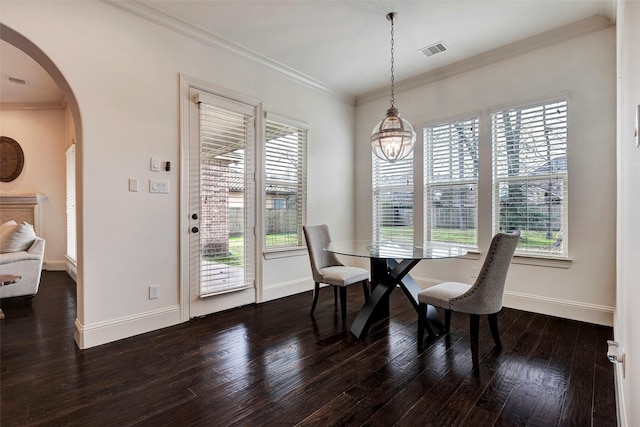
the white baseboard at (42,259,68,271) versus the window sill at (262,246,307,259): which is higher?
the window sill at (262,246,307,259)

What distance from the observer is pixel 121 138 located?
2.55 meters

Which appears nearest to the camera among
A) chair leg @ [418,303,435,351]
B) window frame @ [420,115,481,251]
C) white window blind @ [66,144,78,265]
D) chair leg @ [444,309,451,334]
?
chair leg @ [418,303,435,351]

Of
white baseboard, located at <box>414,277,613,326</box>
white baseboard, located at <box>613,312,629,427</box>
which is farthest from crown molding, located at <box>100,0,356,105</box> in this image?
white baseboard, located at <box>613,312,629,427</box>

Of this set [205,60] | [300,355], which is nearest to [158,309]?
[300,355]

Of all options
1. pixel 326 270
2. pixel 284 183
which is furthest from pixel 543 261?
pixel 284 183

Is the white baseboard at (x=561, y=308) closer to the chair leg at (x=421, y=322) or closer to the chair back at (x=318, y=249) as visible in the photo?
the chair leg at (x=421, y=322)

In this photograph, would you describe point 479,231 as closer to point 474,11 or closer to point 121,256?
point 474,11

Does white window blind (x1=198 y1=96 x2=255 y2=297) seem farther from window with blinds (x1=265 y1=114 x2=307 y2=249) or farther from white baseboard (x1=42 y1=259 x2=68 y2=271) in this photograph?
white baseboard (x1=42 y1=259 x2=68 y2=271)

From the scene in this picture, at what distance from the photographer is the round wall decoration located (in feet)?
17.3

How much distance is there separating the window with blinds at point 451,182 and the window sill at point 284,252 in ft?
5.43

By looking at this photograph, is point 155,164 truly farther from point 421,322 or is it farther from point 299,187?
point 421,322

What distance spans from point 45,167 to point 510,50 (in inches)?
294

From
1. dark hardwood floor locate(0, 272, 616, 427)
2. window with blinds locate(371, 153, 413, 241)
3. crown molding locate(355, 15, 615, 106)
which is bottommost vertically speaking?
→ dark hardwood floor locate(0, 272, 616, 427)

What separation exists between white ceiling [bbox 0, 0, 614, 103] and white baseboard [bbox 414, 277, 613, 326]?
265 cm
